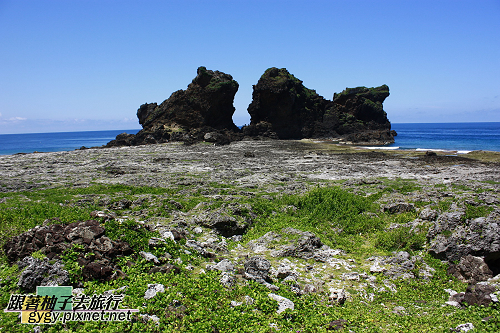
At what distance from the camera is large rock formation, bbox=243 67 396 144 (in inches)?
3159

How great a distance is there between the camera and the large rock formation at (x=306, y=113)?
263 ft

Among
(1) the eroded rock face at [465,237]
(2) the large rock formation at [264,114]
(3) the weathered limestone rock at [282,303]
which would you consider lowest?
(3) the weathered limestone rock at [282,303]

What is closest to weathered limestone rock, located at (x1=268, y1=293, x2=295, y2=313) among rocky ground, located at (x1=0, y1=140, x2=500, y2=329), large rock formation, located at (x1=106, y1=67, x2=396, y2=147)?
rocky ground, located at (x1=0, y1=140, x2=500, y2=329)

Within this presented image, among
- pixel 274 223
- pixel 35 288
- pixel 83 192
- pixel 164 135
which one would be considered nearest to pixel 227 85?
pixel 164 135

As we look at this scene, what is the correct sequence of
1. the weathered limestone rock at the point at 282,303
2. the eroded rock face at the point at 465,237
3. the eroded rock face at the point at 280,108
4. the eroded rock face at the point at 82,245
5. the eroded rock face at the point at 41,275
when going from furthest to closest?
the eroded rock face at the point at 280,108 < the eroded rock face at the point at 465,237 < the eroded rock face at the point at 82,245 < the weathered limestone rock at the point at 282,303 < the eroded rock face at the point at 41,275

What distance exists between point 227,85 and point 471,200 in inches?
2724

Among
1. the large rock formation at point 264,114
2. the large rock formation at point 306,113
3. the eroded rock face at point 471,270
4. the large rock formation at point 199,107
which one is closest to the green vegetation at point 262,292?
the eroded rock face at point 471,270

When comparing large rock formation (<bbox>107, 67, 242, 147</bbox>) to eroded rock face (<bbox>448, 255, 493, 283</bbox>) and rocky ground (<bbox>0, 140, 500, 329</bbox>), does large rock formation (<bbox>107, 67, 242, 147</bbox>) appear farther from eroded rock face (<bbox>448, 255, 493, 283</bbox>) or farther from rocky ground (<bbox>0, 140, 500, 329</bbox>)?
eroded rock face (<bbox>448, 255, 493, 283</bbox>)

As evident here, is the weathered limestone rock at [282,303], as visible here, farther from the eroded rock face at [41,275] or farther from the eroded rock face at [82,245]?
the eroded rock face at [41,275]

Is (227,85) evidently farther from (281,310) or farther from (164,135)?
(281,310)

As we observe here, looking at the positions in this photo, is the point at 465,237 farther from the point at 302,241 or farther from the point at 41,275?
the point at 41,275

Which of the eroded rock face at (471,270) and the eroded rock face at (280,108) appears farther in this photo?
the eroded rock face at (280,108)

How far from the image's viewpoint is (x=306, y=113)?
287 feet

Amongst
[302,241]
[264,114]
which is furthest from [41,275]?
[264,114]
